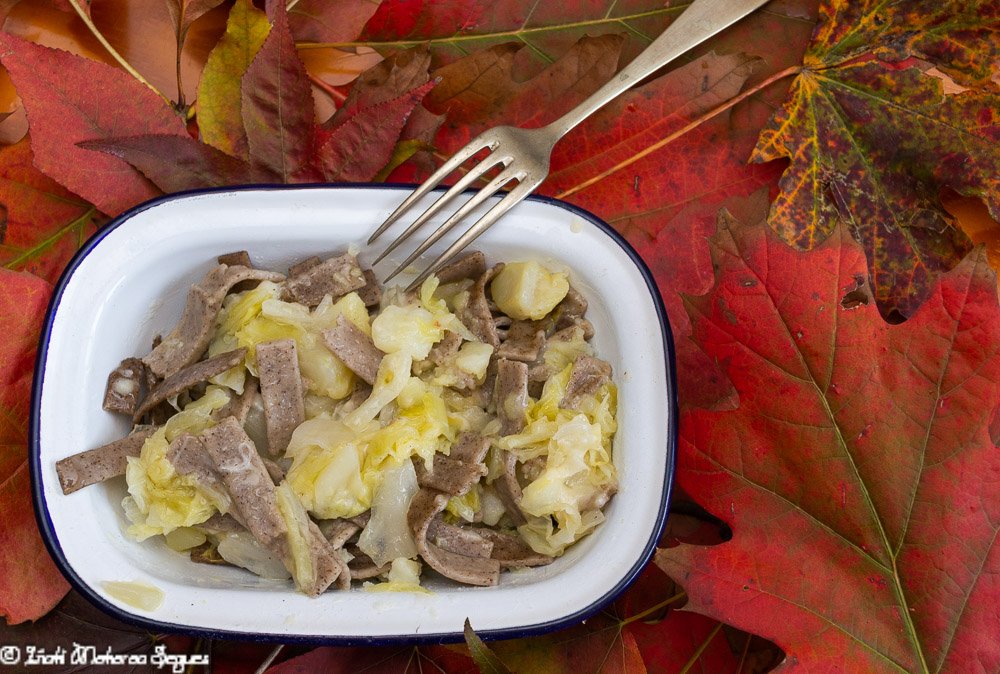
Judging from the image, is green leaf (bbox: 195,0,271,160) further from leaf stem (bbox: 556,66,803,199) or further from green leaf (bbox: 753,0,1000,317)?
green leaf (bbox: 753,0,1000,317)

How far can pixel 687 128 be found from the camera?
192 centimetres

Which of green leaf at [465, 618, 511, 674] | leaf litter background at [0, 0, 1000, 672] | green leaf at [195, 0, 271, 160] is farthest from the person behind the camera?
green leaf at [195, 0, 271, 160]

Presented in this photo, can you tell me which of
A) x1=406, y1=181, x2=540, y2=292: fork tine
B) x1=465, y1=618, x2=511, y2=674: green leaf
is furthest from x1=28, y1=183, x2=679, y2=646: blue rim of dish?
x1=406, y1=181, x2=540, y2=292: fork tine

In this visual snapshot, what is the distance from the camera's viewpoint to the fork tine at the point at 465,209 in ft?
5.51

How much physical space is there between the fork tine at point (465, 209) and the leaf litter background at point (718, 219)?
264 millimetres

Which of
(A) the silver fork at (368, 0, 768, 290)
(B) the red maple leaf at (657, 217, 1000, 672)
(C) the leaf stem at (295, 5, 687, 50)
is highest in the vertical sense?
(C) the leaf stem at (295, 5, 687, 50)

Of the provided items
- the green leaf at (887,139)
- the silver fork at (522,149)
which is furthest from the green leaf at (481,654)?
the green leaf at (887,139)

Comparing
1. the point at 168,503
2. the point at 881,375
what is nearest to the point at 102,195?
the point at 168,503

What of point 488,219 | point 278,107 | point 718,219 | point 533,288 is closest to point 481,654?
point 533,288

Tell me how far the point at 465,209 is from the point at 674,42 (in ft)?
2.39

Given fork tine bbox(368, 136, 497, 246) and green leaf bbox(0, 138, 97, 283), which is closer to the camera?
fork tine bbox(368, 136, 497, 246)

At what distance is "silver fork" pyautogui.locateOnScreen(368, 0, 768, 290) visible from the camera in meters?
1.68

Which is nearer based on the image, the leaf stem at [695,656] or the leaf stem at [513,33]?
the leaf stem at [695,656]

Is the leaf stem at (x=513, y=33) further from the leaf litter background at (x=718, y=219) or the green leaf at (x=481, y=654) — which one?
the green leaf at (x=481, y=654)
